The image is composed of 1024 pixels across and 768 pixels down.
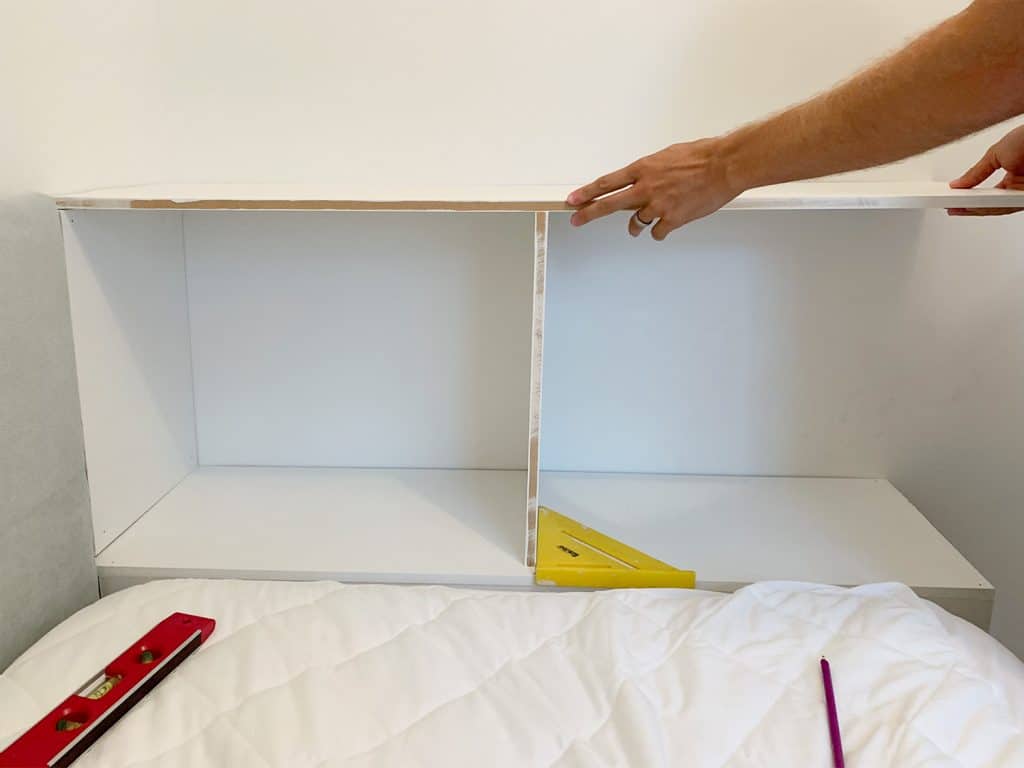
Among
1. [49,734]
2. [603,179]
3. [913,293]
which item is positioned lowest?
[49,734]

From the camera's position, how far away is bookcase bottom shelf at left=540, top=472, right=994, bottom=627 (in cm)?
107

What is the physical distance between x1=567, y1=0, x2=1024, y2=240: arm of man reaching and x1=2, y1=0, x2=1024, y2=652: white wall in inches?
13.9

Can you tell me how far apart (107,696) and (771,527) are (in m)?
0.89

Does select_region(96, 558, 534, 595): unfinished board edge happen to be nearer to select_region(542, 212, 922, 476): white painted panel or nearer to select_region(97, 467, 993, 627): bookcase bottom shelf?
select_region(97, 467, 993, 627): bookcase bottom shelf

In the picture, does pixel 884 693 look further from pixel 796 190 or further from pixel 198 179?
pixel 198 179

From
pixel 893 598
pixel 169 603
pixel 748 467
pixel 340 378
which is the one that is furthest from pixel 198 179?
pixel 893 598

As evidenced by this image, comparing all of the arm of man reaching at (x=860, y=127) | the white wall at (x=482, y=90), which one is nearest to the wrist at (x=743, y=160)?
the arm of man reaching at (x=860, y=127)

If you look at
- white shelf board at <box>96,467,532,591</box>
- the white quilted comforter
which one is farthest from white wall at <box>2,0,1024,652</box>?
the white quilted comforter

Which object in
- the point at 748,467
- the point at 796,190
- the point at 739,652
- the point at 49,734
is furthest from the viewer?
the point at 748,467

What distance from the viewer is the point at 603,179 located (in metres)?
0.94

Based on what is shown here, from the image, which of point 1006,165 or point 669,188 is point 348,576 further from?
point 1006,165

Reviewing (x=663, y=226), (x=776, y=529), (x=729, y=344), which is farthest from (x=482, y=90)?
(x=776, y=529)

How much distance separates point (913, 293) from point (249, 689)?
112cm

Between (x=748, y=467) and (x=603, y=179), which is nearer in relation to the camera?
(x=603, y=179)
